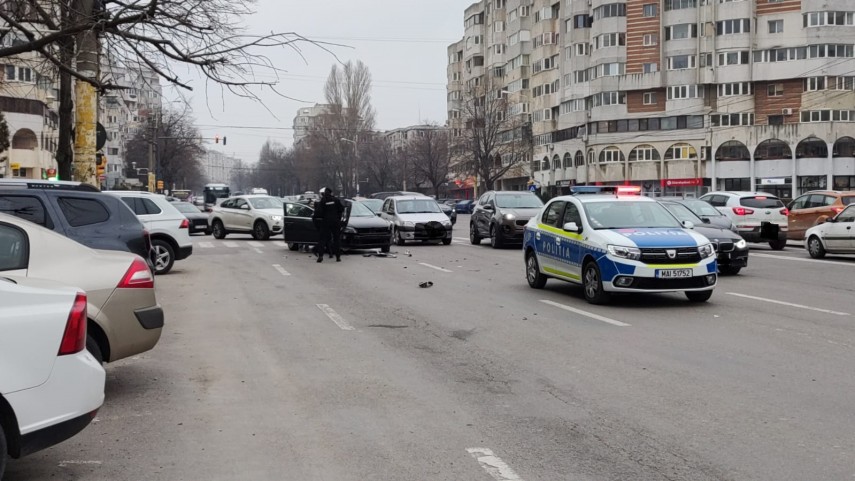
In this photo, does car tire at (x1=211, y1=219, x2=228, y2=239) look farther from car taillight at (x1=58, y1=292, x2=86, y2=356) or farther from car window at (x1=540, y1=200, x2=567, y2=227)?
car taillight at (x1=58, y1=292, x2=86, y2=356)

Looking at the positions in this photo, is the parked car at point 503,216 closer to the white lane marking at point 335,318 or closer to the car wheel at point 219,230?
the car wheel at point 219,230

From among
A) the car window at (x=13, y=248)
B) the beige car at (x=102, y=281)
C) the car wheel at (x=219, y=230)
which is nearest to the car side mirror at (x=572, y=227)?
the beige car at (x=102, y=281)

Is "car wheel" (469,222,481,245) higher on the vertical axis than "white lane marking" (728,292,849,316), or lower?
higher

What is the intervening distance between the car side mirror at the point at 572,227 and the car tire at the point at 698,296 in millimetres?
1875

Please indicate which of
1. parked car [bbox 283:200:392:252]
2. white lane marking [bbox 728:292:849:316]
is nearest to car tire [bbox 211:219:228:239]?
parked car [bbox 283:200:392:252]

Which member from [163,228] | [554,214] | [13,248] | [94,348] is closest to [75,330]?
[13,248]

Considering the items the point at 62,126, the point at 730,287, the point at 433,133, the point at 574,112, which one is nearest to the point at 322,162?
the point at 433,133

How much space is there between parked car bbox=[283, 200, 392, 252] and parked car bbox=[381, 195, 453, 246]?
316 cm

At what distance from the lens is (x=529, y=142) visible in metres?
91.6

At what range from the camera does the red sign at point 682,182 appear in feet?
243

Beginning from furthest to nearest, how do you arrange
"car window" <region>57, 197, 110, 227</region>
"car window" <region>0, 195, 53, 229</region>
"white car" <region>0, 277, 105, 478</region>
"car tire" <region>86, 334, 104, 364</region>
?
"car window" <region>57, 197, 110, 227</region> < "car window" <region>0, 195, 53, 229</region> < "car tire" <region>86, 334, 104, 364</region> < "white car" <region>0, 277, 105, 478</region>

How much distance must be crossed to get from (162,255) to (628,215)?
10.4 metres

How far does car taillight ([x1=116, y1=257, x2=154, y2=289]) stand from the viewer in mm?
7335

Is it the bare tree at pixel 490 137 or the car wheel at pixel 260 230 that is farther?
the bare tree at pixel 490 137
